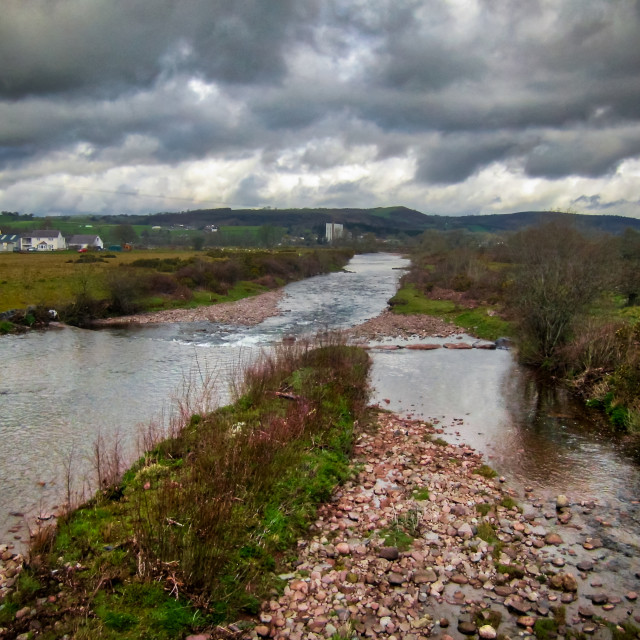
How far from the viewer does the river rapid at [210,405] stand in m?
12.6

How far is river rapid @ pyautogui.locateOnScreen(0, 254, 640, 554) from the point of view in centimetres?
1265

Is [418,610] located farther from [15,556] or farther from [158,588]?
Answer: [15,556]

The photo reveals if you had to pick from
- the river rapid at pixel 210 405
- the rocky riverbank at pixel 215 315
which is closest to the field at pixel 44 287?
the rocky riverbank at pixel 215 315

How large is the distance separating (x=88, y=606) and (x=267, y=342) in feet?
83.7

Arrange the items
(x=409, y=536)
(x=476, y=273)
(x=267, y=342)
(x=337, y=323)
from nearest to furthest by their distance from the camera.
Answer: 1. (x=409, y=536)
2. (x=267, y=342)
3. (x=337, y=323)
4. (x=476, y=273)

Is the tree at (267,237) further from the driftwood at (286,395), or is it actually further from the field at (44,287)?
the driftwood at (286,395)

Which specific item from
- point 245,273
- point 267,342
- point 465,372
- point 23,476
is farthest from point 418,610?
point 245,273

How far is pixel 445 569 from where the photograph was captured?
916cm

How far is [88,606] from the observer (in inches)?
276

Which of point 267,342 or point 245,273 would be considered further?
point 245,273

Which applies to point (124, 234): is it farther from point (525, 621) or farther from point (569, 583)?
point (525, 621)

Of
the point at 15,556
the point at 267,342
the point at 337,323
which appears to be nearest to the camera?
the point at 15,556

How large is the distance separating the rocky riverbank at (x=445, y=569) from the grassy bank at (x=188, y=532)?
2.14 feet

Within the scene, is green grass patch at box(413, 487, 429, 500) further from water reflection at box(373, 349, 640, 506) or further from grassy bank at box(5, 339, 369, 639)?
water reflection at box(373, 349, 640, 506)
